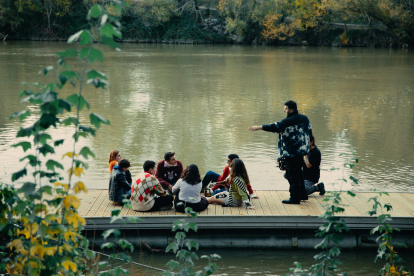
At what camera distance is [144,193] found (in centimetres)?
553

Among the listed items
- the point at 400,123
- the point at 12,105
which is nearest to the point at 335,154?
the point at 400,123

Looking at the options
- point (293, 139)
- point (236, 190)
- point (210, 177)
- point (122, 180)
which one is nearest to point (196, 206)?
point (236, 190)

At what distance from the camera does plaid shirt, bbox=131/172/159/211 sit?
18.1 feet

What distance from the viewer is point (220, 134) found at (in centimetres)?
1171

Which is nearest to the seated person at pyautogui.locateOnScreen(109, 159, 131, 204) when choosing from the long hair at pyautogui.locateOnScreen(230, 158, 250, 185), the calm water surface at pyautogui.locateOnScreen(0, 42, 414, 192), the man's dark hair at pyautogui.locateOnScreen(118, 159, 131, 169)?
the man's dark hair at pyautogui.locateOnScreen(118, 159, 131, 169)

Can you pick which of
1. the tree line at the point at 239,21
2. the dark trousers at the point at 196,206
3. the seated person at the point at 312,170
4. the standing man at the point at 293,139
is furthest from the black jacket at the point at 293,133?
the tree line at the point at 239,21

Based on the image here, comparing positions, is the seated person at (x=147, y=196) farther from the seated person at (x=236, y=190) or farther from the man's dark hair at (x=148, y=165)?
the seated person at (x=236, y=190)

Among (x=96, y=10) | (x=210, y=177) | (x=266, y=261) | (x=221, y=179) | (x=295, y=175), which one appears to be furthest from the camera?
(x=210, y=177)

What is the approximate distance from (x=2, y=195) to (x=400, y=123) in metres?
12.4

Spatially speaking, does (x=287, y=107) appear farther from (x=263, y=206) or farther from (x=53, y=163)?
(x=53, y=163)

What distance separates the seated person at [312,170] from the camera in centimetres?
621

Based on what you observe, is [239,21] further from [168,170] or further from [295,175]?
[295,175]

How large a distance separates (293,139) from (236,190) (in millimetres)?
984

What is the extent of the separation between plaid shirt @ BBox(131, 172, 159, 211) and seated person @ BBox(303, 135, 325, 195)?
219 cm
